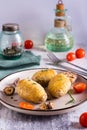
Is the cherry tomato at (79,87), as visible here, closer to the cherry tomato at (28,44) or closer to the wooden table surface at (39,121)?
the wooden table surface at (39,121)

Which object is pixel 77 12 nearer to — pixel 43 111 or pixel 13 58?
pixel 13 58

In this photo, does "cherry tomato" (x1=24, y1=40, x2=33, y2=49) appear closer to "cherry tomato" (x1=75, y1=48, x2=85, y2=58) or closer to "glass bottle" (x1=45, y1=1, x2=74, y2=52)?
"glass bottle" (x1=45, y1=1, x2=74, y2=52)

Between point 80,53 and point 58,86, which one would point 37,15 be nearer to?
point 80,53

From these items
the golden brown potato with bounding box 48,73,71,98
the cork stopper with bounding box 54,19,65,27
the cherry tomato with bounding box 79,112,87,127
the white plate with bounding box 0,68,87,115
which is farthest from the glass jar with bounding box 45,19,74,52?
the cherry tomato with bounding box 79,112,87,127

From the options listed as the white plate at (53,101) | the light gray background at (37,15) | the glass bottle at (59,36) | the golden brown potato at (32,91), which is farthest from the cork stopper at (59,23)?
the golden brown potato at (32,91)

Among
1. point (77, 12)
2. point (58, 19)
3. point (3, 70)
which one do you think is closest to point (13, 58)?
point (3, 70)

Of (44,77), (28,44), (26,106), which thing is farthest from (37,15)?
(26,106)
